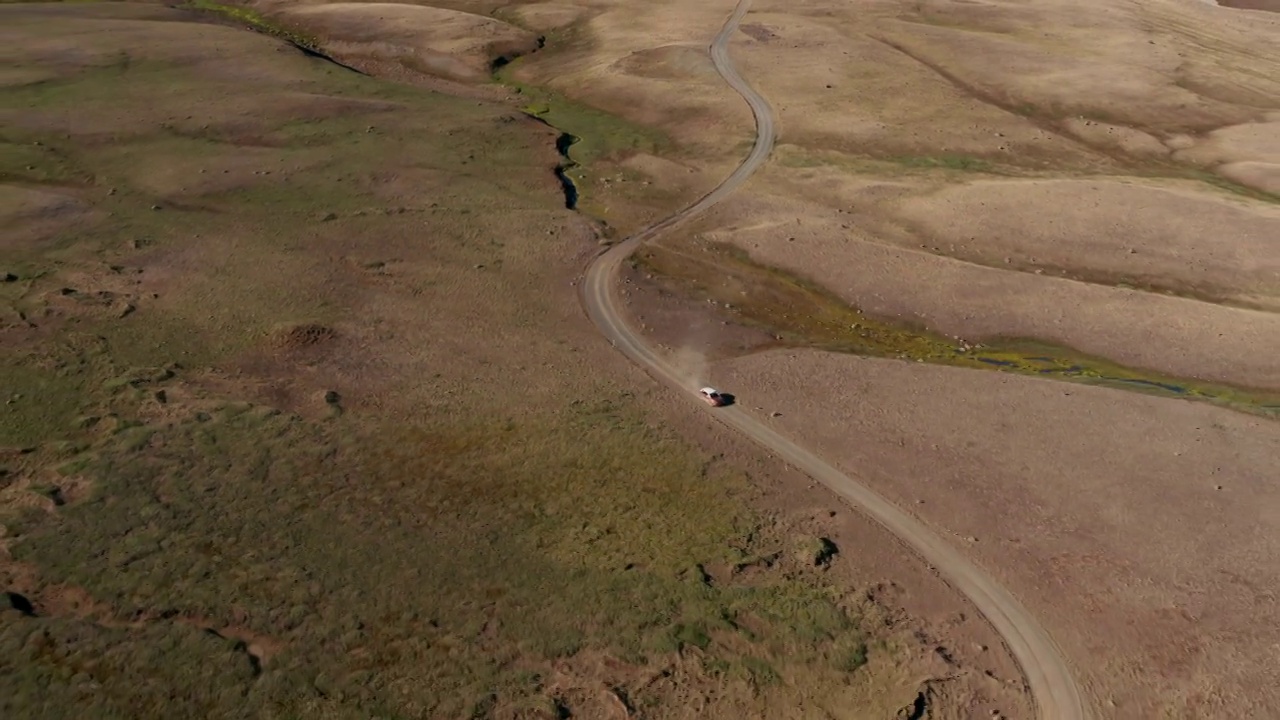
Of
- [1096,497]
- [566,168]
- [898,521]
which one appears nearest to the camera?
[898,521]

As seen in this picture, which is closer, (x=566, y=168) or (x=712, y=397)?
(x=712, y=397)

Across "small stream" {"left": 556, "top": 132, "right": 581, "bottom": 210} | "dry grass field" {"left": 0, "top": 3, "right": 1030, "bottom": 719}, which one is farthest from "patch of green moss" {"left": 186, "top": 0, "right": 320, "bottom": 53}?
"dry grass field" {"left": 0, "top": 3, "right": 1030, "bottom": 719}

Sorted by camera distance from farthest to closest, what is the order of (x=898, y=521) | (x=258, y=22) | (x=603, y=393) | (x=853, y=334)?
(x=258, y=22) → (x=853, y=334) → (x=603, y=393) → (x=898, y=521)

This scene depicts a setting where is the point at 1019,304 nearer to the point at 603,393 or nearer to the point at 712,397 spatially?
the point at 712,397

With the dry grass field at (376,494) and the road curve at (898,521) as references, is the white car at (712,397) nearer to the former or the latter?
the road curve at (898,521)

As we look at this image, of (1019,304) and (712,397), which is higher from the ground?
(1019,304)

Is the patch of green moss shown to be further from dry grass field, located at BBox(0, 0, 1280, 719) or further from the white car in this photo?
the white car

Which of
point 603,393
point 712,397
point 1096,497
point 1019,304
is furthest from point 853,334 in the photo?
point 1096,497

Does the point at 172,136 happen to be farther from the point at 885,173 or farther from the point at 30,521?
the point at 885,173
